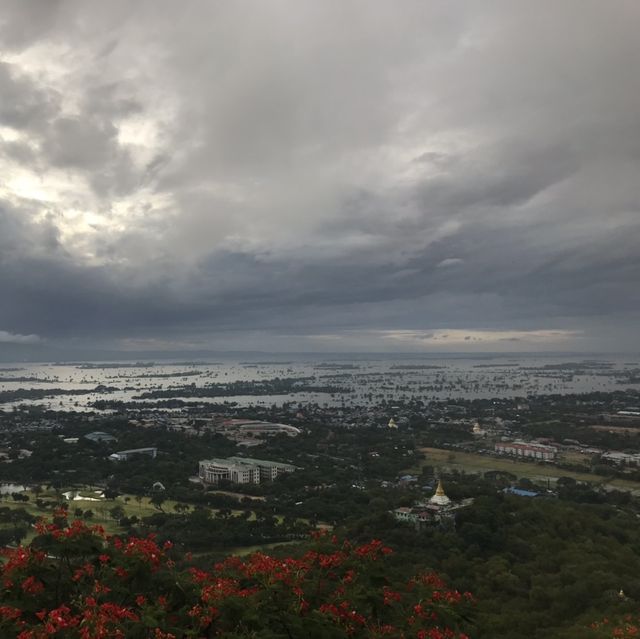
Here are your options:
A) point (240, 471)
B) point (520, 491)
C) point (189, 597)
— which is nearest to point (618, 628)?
point (189, 597)

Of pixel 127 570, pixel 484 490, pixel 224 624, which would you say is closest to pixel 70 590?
pixel 127 570

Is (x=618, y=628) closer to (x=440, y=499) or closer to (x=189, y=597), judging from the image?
(x=189, y=597)

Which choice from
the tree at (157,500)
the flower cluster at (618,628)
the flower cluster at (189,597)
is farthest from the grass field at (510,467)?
the flower cluster at (189,597)

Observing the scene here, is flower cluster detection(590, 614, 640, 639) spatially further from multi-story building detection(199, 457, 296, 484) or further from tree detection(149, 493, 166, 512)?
multi-story building detection(199, 457, 296, 484)

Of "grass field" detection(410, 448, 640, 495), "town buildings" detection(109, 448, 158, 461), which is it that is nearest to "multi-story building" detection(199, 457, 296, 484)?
"town buildings" detection(109, 448, 158, 461)

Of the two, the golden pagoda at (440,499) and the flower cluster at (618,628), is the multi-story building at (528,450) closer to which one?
the golden pagoda at (440,499)

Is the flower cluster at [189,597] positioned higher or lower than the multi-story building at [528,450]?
higher

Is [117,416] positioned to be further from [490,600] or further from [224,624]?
[224,624]
